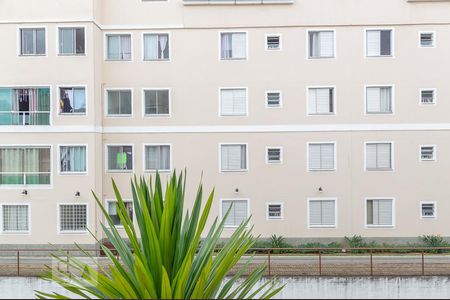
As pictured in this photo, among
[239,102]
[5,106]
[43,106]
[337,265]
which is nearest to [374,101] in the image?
[239,102]

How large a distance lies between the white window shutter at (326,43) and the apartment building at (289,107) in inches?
1.7

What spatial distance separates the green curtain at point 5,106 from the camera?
18359 mm

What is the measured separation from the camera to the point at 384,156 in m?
19.5

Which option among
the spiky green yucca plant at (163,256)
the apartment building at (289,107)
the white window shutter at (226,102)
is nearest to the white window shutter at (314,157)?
the apartment building at (289,107)

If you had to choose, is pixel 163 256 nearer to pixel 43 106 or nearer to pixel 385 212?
pixel 43 106

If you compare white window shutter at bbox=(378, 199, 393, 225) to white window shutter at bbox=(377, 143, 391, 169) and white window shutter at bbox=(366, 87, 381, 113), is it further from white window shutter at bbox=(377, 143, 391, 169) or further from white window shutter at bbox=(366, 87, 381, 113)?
white window shutter at bbox=(366, 87, 381, 113)

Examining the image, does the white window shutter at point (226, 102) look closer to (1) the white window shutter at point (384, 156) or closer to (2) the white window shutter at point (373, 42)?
(2) the white window shutter at point (373, 42)

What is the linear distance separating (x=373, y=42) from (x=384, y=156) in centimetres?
489

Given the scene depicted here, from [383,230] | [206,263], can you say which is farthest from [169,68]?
[206,263]

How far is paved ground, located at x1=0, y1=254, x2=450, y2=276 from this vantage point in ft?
47.3

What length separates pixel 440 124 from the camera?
751 inches

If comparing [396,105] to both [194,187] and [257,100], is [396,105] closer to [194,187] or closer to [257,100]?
[257,100]

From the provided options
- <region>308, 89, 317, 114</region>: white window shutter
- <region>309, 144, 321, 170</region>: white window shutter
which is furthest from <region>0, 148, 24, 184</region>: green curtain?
<region>308, 89, 317, 114</region>: white window shutter

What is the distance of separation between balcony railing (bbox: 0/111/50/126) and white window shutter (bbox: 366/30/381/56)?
13.6 meters
